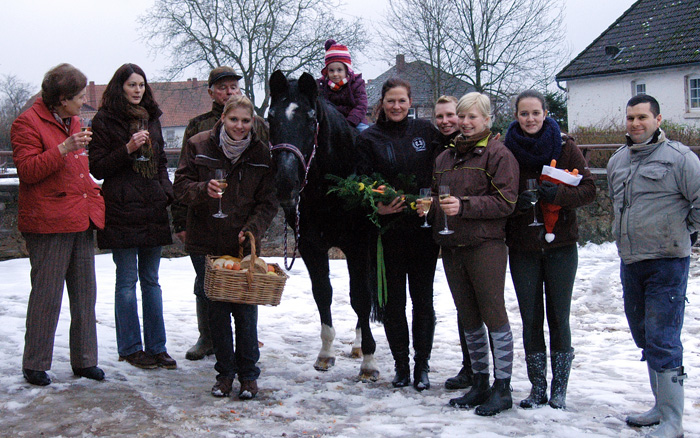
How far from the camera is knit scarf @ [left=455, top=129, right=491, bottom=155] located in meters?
3.85

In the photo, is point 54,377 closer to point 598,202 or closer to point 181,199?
point 181,199

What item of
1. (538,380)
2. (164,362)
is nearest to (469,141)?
(538,380)

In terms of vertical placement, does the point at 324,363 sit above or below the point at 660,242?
below

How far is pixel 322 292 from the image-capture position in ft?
17.2

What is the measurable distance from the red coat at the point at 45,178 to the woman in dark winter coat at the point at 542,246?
9.07 ft

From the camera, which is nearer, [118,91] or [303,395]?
[303,395]

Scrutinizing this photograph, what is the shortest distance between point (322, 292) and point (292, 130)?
64.9 inches

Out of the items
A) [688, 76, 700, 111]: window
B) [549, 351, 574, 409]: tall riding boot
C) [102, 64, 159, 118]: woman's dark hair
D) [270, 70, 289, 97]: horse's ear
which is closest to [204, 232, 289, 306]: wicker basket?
[270, 70, 289, 97]: horse's ear

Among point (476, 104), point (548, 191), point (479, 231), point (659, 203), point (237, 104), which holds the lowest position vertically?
point (479, 231)

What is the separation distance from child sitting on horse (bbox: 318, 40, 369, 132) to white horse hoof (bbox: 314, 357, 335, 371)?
186cm

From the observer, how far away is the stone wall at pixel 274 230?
9102 millimetres

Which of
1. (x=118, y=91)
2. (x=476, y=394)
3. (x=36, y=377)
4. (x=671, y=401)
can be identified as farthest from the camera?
(x=118, y=91)

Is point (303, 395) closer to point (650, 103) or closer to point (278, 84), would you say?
point (278, 84)

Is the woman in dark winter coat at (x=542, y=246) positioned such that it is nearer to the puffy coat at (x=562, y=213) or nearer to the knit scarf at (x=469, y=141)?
the puffy coat at (x=562, y=213)
